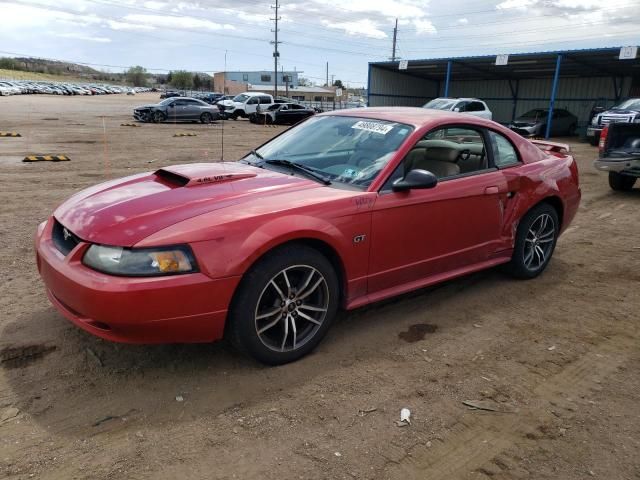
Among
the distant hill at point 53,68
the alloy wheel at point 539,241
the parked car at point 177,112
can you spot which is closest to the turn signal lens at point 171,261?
the alloy wheel at point 539,241

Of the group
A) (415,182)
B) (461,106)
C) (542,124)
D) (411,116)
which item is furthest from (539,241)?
(542,124)

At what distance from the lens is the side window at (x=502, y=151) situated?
4371 mm

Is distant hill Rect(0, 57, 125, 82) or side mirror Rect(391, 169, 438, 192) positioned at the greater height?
distant hill Rect(0, 57, 125, 82)

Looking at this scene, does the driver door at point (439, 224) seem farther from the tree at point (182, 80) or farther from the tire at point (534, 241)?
the tree at point (182, 80)

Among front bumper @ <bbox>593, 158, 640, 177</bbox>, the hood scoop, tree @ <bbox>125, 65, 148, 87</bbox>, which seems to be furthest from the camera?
tree @ <bbox>125, 65, 148, 87</bbox>

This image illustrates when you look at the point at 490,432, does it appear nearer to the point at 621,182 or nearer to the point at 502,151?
the point at 502,151

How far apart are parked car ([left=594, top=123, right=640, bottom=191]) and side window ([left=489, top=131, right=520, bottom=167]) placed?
5.42 metres

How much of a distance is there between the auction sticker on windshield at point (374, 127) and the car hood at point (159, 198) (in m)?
0.77

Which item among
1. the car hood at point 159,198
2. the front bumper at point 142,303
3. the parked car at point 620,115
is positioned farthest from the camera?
the parked car at point 620,115

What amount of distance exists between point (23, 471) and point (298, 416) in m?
1.29

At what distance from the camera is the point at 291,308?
316 centimetres

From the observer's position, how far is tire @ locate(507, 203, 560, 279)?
15.1 ft

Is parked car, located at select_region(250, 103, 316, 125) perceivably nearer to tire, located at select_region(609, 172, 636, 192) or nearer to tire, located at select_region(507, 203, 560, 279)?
tire, located at select_region(609, 172, 636, 192)

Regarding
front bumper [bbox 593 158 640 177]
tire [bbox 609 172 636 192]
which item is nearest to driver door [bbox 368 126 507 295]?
front bumper [bbox 593 158 640 177]
